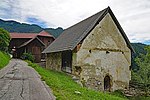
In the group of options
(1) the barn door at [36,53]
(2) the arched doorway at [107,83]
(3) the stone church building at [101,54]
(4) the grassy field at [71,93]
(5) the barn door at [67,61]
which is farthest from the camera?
(1) the barn door at [36,53]

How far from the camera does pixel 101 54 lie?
2506 centimetres

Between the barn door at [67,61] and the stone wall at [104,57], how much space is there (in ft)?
7.29

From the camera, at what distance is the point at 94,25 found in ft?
80.2

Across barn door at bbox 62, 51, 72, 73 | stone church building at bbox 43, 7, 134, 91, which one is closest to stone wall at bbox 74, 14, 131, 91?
stone church building at bbox 43, 7, 134, 91

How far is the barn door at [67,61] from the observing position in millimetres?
25753

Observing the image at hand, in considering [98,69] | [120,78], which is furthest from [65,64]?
[120,78]

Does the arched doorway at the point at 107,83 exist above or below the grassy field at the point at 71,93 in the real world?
below

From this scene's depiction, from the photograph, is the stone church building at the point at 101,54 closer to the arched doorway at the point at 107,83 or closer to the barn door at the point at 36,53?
the arched doorway at the point at 107,83

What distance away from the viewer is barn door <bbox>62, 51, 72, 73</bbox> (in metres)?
25.8

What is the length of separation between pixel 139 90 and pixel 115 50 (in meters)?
5.16

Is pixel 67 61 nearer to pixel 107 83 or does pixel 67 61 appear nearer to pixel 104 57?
pixel 104 57

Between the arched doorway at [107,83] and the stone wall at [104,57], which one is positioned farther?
the arched doorway at [107,83]

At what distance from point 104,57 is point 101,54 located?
53 cm

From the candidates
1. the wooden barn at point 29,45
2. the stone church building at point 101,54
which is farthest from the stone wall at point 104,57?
the wooden barn at point 29,45
